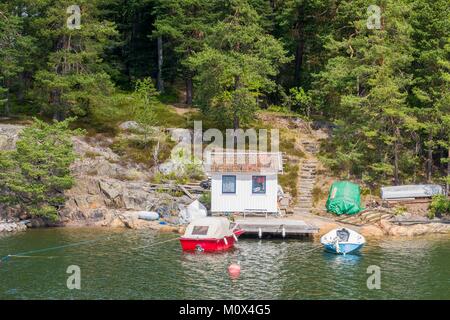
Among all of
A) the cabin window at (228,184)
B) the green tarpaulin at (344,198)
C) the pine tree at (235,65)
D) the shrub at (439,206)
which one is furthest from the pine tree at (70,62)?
the shrub at (439,206)

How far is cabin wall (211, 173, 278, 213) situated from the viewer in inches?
2028

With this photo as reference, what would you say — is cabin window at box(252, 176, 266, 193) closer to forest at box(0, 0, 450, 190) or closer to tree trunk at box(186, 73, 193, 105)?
forest at box(0, 0, 450, 190)

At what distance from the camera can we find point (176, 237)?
154 feet

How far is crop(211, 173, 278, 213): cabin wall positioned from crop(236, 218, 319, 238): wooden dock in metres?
3.22

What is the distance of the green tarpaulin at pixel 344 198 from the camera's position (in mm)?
52281

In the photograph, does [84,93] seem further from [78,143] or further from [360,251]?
[360,251]

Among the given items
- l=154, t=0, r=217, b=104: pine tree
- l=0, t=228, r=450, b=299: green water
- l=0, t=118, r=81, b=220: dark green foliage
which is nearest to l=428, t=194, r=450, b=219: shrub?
l=0, t=228, r=450, b=299: green water

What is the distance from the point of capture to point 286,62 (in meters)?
65.9

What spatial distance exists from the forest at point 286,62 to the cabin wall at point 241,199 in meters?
9.37

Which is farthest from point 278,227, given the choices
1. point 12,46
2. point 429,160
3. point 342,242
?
point 12,46

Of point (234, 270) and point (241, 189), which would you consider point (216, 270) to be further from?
point (241, 189)

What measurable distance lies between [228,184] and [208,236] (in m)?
10.2

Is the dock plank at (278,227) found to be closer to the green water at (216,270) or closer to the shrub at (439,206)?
the green water at (216,270)
